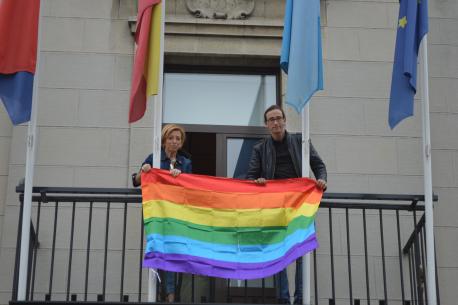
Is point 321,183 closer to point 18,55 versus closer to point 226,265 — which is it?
point 226,265

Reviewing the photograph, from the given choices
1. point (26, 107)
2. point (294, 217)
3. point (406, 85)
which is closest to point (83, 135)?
point (26, 107)

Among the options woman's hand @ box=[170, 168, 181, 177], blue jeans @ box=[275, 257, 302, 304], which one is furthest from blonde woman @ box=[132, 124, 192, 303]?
blue jeans @ box=[275, 257, 302, 304]

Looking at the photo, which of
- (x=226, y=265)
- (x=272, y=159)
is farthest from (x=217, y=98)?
(x=226, y=265)

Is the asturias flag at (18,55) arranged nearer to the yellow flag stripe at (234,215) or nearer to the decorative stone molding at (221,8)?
the yellow flag stripe at (234,215)

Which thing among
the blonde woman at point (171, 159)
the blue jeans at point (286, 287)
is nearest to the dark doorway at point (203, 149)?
the blonde woman at point (171, 159)

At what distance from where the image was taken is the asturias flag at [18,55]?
372 inches

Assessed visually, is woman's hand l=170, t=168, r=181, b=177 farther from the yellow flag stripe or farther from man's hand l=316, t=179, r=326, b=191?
man's hand l=316, t=179, r=326, b=191

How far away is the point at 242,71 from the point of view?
39.2 feet

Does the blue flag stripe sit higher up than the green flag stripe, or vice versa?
the blue flag stripe

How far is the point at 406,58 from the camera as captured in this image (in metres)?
9.54

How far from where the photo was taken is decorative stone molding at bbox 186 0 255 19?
458 inches

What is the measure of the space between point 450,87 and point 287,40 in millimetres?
2832

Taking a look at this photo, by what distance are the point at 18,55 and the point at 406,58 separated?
4.05m

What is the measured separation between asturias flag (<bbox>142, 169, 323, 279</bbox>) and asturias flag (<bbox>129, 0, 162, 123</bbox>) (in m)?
0.75
